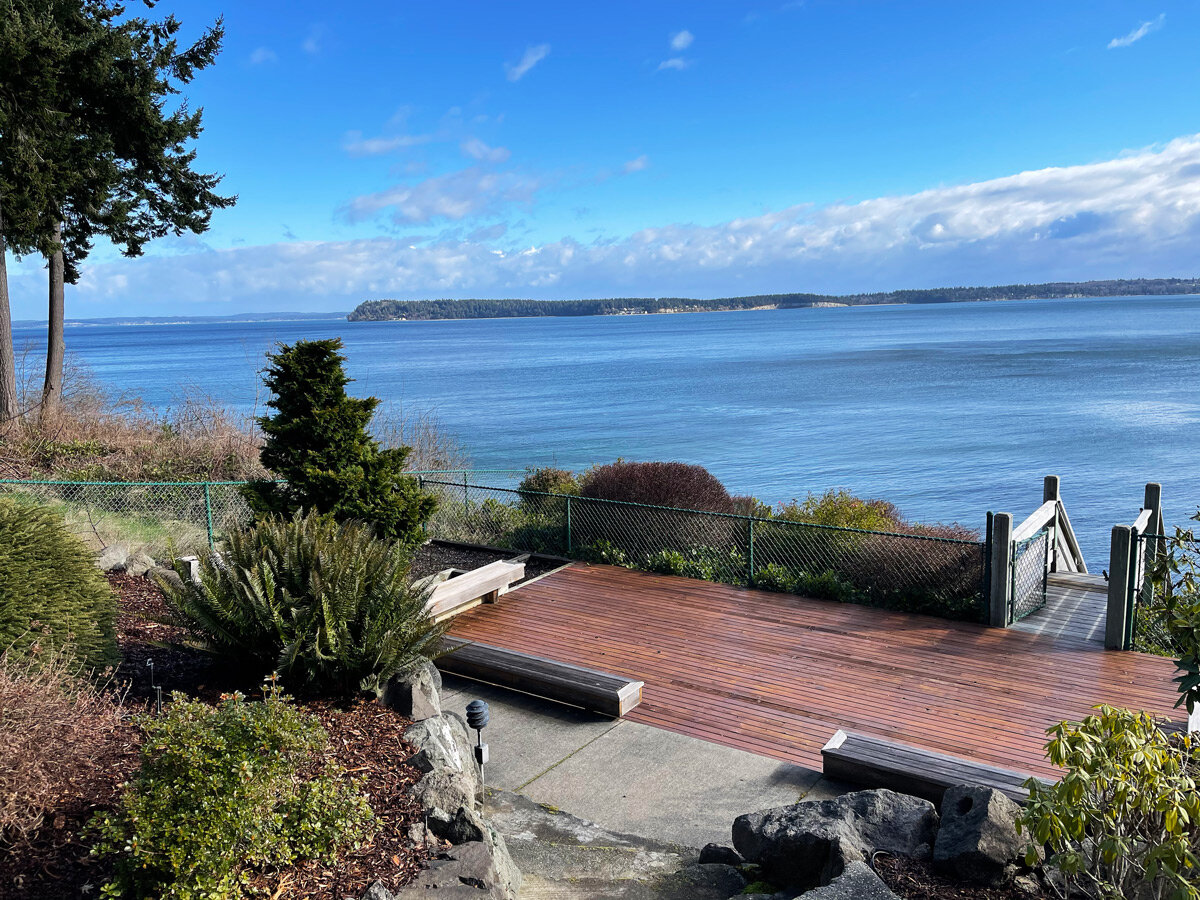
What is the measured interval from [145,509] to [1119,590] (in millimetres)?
13195

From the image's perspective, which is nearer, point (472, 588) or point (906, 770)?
point (906, 770)

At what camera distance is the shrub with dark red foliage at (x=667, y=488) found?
12156 mm

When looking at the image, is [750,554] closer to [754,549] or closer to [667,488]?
[754,549]

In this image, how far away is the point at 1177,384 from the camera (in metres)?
54.4

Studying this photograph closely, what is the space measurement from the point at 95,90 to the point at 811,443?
28151 millimetres

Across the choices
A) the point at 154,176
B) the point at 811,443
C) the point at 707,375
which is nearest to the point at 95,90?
the point at 154,176

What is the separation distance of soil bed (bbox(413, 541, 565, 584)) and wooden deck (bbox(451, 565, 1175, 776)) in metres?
0.95

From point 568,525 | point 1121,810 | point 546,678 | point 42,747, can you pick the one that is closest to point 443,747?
point 42,747

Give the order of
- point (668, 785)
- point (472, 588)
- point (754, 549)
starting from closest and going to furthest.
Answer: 1. point (668, 785)
2. point (472, 588)
3. point (754, 549)

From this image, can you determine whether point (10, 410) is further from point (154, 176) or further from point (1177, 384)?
point (1177, 384)

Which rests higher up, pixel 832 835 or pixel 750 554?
pixel 832 835

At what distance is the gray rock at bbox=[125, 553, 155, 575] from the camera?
866cm

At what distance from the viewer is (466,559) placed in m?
11.3

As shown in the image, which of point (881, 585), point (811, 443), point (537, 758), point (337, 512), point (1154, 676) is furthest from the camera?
point (811, 443)
